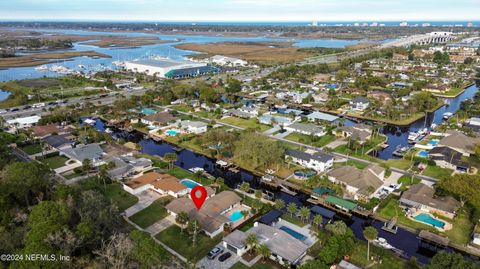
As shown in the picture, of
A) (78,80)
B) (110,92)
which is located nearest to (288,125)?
(110,92)

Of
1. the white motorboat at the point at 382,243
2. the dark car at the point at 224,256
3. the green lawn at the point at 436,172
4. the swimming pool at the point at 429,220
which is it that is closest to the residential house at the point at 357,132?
the green lawn at the point at 436,172

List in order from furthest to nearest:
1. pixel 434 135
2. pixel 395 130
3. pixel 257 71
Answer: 1. pixel 257 71
2. pixel 395 130
3. pixel 434 135

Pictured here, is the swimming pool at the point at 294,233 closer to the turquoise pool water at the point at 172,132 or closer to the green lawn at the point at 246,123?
the green lawn at the point at 246,123

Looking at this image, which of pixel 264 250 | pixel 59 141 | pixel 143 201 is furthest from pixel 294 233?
pixel 59 141

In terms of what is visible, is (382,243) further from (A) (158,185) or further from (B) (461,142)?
(B) (461,142)

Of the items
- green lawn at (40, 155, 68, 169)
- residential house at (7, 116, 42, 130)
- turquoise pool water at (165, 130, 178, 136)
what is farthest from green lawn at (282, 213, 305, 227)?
residential house at (7, 116, 42, 130)

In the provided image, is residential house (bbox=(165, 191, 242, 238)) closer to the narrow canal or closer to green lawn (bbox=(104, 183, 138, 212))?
green lawn (bbox=(104, 183, 138, 212))

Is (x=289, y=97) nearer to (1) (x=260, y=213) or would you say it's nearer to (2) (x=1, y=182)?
(1) (x=260, y=213)
